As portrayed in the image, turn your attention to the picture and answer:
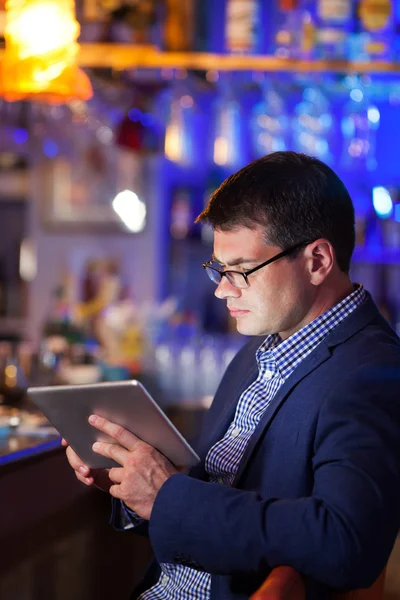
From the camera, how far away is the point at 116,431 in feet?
5.02

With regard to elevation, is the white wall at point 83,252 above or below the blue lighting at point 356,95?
below

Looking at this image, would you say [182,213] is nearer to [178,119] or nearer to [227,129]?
[227,129]

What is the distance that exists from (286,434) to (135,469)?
0.88 ft

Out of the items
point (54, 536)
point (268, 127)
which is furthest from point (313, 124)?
point (54, 536)

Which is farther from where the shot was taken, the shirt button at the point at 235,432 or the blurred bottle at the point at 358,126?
the blurred bottle at the point at 358,126

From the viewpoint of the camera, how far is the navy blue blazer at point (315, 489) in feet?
4.23

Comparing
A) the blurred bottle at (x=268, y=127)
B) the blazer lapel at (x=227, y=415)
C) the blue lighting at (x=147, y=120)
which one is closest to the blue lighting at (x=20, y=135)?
the blue lighting at (x=147, y=120)

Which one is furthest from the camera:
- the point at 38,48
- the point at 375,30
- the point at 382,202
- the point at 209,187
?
the point at 209,187

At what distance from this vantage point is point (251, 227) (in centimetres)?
160

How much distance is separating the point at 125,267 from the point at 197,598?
3.91 m

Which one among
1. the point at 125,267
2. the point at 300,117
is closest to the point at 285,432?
the point at 300,117

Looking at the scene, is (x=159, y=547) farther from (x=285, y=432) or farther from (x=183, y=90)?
(x=183, y=90)

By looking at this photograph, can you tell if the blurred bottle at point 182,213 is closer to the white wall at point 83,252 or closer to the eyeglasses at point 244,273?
the white wall at point 83,252

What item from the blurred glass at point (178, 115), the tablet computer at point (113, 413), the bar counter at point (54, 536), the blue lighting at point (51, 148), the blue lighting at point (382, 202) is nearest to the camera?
the tablet computer at point (113, 413)
